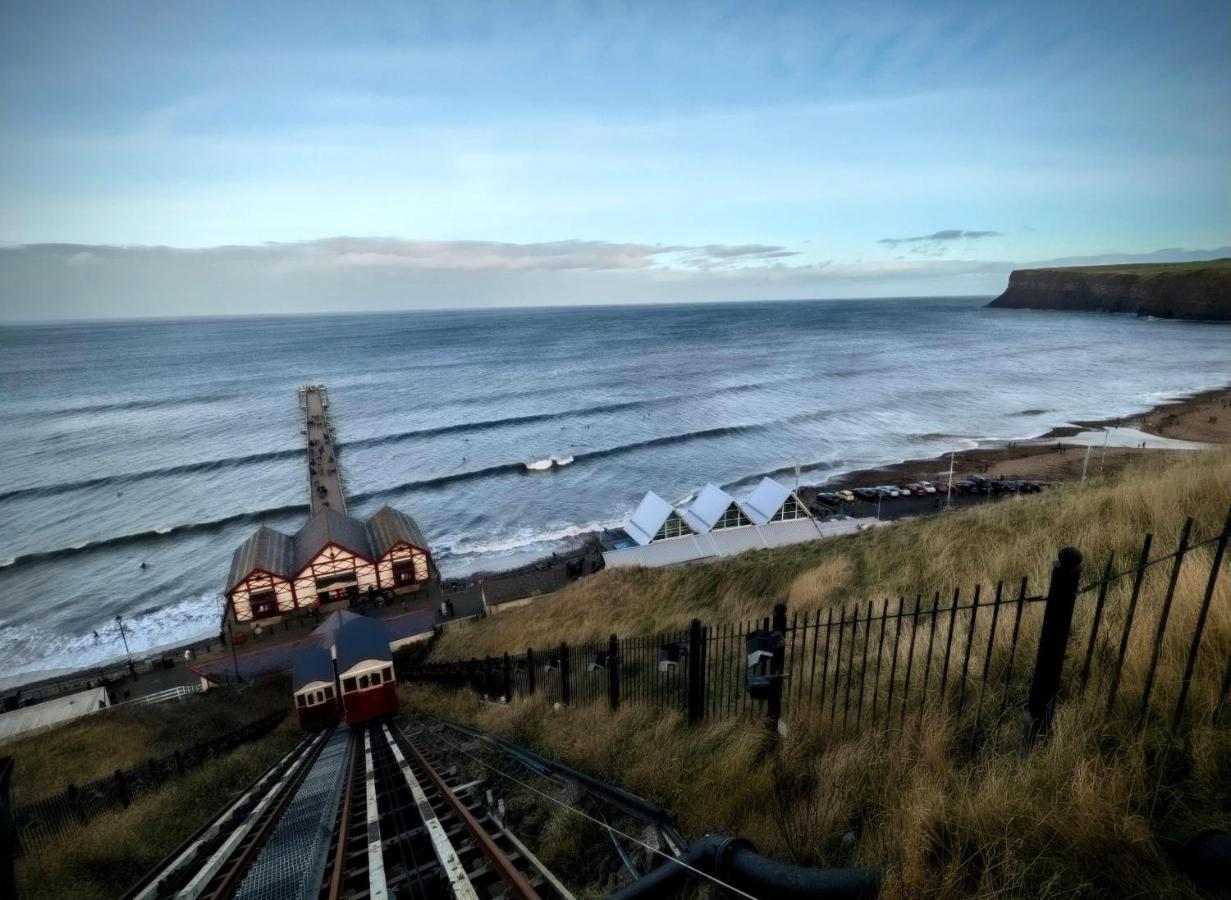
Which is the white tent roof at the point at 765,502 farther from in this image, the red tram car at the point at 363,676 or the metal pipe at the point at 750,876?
the metal pipe at the point at 750,876

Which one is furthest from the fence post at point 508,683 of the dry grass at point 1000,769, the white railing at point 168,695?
the white railing at point 168,695

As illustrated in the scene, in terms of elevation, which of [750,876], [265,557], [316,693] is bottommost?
[265,557]

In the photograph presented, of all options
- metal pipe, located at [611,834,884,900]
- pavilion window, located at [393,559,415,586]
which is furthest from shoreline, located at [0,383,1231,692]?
metal pipe, located at [611,834,884,900]

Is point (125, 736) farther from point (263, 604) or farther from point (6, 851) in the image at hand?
point (6, 851)

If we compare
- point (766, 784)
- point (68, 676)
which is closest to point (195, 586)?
point (68, 676)

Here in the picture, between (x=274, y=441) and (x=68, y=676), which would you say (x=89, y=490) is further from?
(x=68, y=676)

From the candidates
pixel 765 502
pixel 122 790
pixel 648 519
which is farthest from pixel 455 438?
pixel 122 790
